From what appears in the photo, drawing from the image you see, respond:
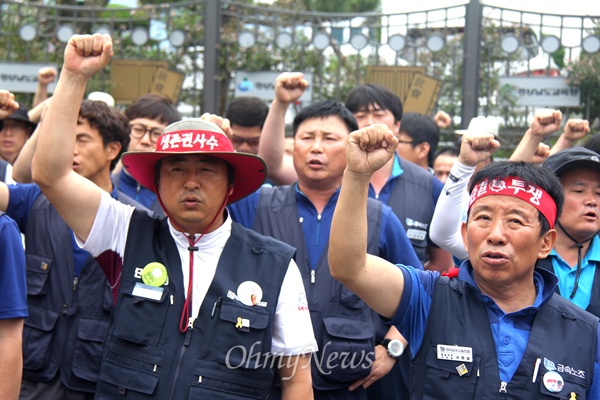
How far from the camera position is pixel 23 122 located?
6227 mm

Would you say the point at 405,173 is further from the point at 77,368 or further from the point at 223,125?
the point at 77,368

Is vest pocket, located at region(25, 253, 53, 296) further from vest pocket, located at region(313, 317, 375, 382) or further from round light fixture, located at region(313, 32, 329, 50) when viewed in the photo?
round light fixture, located at region(313, 32, 329, 50)

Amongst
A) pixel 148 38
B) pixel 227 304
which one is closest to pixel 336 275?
pixel 227 304

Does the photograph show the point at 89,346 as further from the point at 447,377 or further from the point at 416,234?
the point at 416,234

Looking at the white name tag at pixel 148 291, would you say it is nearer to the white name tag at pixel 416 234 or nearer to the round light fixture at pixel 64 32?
the white name tag at pixel 416 234

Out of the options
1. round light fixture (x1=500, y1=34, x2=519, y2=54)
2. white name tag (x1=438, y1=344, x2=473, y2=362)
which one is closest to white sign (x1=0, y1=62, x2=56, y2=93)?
round light fixture (x1=500, y1=34, x2=519, y2=54)

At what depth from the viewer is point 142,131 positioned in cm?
→ 549

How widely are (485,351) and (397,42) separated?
5.52 m

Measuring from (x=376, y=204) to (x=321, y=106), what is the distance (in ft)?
2.03

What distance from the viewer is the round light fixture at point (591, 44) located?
308 inches

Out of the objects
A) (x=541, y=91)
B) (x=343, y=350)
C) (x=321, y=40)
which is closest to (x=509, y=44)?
(x=541, y=91)

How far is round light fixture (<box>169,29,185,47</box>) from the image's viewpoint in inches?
343

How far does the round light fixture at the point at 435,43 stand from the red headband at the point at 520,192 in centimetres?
508

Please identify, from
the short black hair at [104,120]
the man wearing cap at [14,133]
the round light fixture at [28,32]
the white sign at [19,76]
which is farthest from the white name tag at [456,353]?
the round light fixture at [28,32]
